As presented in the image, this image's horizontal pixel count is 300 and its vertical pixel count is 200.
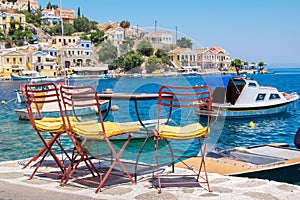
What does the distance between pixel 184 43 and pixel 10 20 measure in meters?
141

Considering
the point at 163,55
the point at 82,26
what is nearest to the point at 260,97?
the point at 163,55

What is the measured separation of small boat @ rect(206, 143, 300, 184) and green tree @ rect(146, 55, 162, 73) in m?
2.01

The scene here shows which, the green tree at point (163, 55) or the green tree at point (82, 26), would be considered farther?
the green tree at point (82, 26)

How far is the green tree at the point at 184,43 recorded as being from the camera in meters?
7.03

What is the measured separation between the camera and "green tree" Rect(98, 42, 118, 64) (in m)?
7.46

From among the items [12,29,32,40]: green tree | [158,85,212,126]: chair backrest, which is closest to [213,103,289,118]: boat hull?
[158,85,212,126]: chair backrest

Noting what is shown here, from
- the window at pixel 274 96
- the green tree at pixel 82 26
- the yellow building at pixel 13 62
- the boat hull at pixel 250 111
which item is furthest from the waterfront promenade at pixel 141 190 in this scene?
the green tree at pixel 82 26

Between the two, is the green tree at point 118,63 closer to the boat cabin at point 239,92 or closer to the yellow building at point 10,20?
the boat cabin at point 239,92

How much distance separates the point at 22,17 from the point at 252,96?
412 ft

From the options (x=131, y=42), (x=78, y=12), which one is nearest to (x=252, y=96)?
(x=131, y=42)

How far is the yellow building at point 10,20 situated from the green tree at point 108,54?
138 m

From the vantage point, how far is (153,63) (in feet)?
24.2

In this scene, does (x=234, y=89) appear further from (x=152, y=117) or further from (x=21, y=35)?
(x=21, y=35)

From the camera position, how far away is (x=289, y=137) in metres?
22.1
